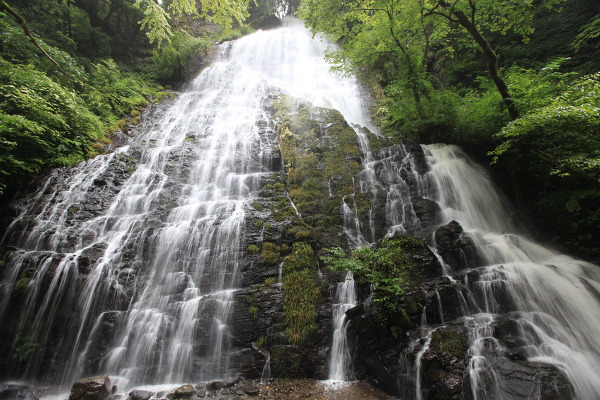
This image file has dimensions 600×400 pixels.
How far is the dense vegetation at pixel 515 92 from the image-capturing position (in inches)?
239

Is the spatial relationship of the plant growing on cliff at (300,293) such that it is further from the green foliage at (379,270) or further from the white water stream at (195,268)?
the green foliage at (379,270)

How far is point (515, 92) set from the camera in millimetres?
7609

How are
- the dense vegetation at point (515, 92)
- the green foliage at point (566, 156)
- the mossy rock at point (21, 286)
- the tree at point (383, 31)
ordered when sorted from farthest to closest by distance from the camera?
1. the tree at point (383, 31)
2. the mossy rock at point (21, 286)
3. the dense vegetation at point (515, 92)
4. the green foliage at point (566, 156)

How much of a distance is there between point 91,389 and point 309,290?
171 inches

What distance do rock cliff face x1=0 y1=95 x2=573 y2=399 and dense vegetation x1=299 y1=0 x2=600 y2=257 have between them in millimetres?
Answer: 2058

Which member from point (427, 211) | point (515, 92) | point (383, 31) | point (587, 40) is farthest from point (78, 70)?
point (587, 40)

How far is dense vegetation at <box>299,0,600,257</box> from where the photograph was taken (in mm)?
6074

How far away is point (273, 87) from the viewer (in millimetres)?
17656

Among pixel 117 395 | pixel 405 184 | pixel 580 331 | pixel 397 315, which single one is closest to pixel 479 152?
pixel 405 184

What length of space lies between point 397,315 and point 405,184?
489 centimetres

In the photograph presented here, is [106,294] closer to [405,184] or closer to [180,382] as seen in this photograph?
[180,382]

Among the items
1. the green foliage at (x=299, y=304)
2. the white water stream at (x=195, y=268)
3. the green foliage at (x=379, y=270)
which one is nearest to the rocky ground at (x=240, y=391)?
the white water stream at (x=195, y=268)

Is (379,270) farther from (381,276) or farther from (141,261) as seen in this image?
(141,261)

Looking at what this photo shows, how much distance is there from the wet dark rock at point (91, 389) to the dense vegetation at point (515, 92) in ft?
31.4
